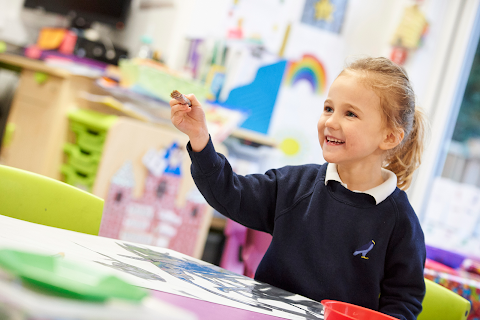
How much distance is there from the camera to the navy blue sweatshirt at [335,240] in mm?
898

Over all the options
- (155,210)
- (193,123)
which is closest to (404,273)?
(193,123)

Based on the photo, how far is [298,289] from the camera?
91 cm

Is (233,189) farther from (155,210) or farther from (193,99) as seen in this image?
(155,210)

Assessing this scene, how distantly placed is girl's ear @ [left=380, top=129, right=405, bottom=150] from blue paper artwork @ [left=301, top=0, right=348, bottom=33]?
1929 mm

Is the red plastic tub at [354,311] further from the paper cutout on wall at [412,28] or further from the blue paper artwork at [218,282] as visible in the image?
the paper cutout on wall at [412,28]

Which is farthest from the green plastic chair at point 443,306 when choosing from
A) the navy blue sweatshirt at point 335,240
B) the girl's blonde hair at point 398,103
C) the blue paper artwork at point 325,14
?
the blue paper artwork at point 325,14

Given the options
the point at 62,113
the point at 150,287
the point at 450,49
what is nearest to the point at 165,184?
the point at 62,113

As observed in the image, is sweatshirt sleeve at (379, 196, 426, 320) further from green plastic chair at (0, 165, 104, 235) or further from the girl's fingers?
green plastic chair at (0, 165, 104, 235)

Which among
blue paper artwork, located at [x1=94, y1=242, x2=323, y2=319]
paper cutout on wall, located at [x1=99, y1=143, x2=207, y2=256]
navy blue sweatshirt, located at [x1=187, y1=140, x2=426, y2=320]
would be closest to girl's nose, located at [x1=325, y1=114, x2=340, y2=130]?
navy blue sweatshirt, located at [x1=187, y1=140, x2=426, y2=320]

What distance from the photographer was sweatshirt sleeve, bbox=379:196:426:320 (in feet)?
2.88

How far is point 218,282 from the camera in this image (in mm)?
663

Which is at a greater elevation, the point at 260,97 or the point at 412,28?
the point at 412,28

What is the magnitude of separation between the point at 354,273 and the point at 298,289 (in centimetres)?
11

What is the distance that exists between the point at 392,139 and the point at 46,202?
27.6 inches
